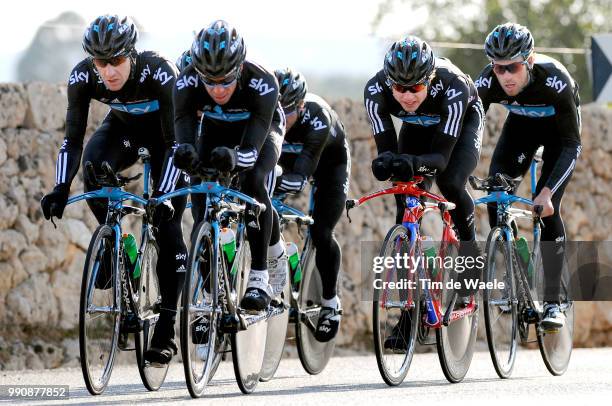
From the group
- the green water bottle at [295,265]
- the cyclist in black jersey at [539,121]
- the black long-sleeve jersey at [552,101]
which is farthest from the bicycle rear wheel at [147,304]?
the black long-sleeve jersey at [552,101]

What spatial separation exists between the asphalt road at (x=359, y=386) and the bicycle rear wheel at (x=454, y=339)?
0.13m

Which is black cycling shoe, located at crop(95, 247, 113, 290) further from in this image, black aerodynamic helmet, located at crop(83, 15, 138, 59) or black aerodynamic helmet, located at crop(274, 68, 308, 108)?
black aerodynamic helmet, located at crop(274, 68, 308, 108)

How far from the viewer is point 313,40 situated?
15.5m

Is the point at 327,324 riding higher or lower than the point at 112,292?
higher

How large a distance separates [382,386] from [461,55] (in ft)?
34.0

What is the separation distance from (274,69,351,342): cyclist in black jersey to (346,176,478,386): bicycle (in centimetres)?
116

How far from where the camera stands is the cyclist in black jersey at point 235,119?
30.9 feet

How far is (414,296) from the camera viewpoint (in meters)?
10.2

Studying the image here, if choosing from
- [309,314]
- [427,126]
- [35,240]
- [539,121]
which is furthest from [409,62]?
[35,240]

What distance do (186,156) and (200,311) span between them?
36.2 inches

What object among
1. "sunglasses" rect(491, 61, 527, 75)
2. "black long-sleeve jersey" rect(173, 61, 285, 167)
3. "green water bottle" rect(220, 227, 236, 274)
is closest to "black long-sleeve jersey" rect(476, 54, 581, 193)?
"sunglasses" rect(491, 61, 527, 75)

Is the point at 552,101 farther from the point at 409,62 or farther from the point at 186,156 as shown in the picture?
the point at 186,156

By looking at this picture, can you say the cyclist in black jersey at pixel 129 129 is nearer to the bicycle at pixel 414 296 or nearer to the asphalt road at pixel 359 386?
the asphalt road at pixel 359 386

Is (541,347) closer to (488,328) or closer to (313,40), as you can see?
(488,328)
